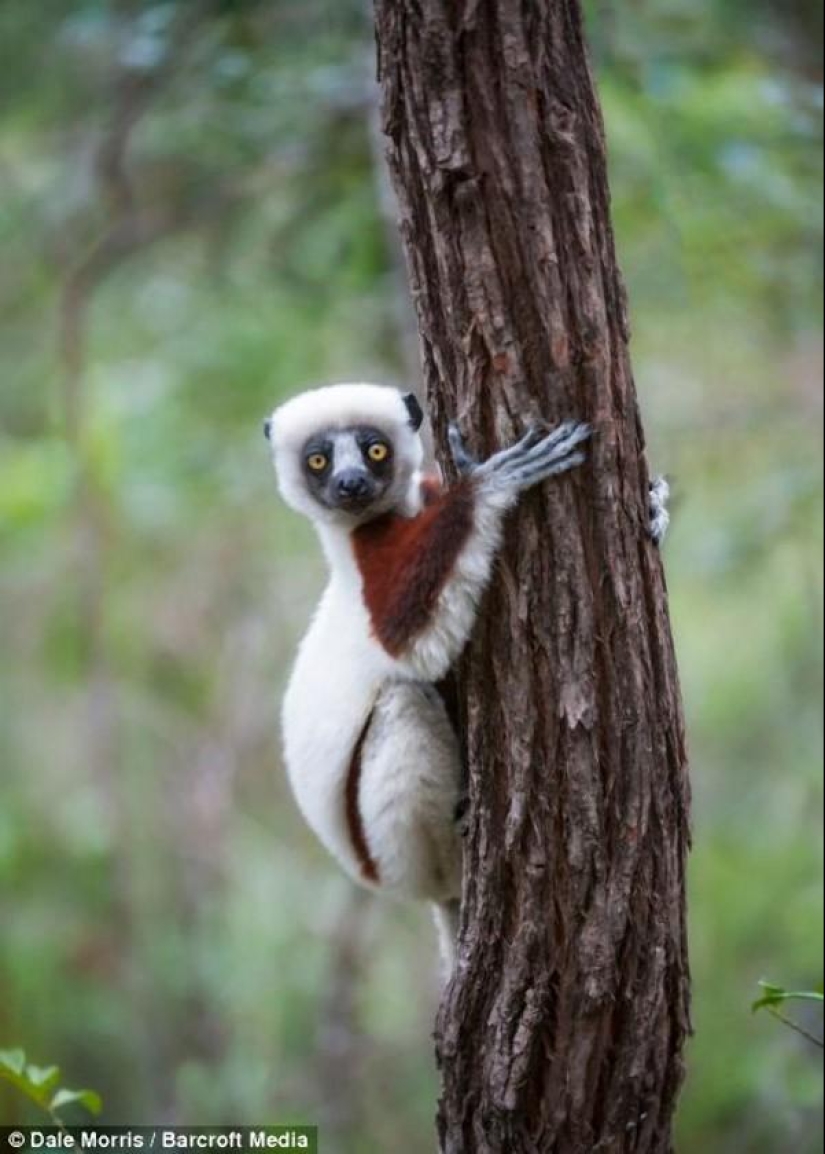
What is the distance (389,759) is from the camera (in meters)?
3.71

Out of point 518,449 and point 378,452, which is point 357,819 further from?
point 518,449

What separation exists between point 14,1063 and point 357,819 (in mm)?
1210

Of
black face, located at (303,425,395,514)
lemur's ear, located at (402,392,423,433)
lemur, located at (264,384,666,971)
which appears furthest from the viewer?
lemur's ear, located at (402,392,423,433)

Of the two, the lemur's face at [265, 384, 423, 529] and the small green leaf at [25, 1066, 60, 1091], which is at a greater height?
the lemur's face at [265, 384, 423, 529]

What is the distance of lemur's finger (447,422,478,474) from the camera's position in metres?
2.96

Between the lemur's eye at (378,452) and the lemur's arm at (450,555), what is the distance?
367mm

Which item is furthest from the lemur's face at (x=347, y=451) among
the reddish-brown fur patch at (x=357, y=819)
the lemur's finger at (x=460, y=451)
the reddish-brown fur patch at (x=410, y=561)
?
the lemur's finger at (x=460, y=451)

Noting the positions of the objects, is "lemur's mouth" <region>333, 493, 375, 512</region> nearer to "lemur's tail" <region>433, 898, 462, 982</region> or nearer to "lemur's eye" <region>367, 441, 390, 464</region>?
"lemur's eye" <region>367, 441, 390, 464</region>

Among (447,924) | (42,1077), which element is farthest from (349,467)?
(42,1077)

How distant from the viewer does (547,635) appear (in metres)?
2.86

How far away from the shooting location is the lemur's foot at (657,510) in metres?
2.96

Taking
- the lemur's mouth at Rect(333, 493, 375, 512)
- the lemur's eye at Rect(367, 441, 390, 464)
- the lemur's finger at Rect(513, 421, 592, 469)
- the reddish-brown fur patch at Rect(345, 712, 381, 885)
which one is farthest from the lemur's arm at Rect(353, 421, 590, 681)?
the reddish-brown fur patch at Rect(345, 712, 381, 885)

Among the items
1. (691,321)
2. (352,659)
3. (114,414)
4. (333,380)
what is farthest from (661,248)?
(352,659)

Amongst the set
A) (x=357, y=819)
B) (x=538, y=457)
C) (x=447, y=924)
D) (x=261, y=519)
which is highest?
(x=261, y=519)
